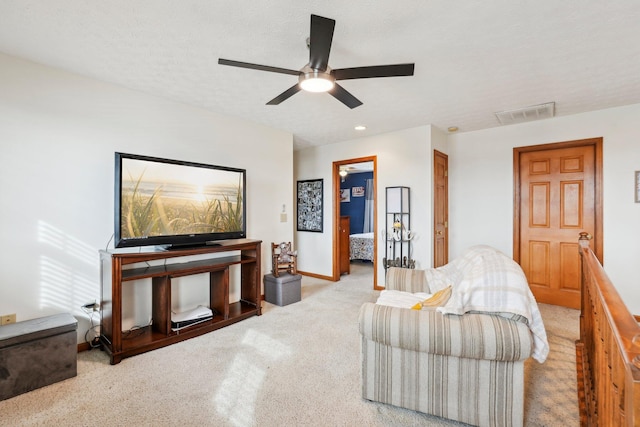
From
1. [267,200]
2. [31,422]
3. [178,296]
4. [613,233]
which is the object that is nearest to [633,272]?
[613,233]

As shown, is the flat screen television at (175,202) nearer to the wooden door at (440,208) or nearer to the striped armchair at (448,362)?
the striped armchair at (448,362)

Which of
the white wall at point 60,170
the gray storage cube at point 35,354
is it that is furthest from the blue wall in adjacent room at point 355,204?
the gray storage cube at point 35,354

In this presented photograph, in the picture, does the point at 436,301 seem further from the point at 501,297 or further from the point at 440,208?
the point at 440,208

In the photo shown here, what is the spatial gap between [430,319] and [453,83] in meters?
2.16

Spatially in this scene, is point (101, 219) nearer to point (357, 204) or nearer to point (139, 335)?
point (139, 335)

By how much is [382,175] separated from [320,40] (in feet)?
10.1

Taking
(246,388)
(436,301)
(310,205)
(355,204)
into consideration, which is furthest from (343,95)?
(355,204)

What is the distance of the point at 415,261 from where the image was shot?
13.8 ft

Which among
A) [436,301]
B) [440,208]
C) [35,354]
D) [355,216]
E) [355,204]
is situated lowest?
[35,354]

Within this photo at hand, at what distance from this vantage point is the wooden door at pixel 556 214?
3648mm

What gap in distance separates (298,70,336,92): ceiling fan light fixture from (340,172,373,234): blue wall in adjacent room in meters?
6.10

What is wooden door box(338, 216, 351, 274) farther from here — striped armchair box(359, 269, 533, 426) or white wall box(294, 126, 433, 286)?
striped armchair box(359, 269, 533, 426)

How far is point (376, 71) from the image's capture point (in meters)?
1.91

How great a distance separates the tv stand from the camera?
2.42 metres
